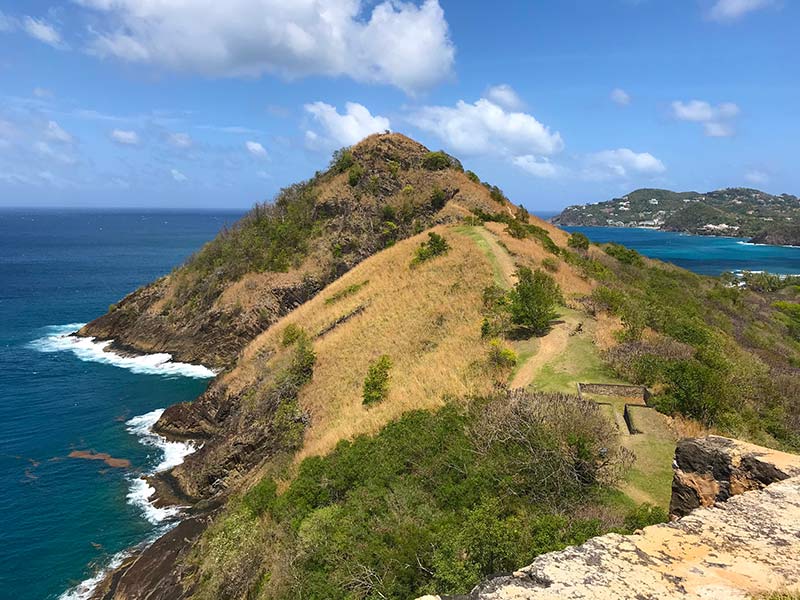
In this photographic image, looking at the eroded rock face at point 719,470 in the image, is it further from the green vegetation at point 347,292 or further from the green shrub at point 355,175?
the green shrub at point 355,175

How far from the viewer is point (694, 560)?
19.4 feet

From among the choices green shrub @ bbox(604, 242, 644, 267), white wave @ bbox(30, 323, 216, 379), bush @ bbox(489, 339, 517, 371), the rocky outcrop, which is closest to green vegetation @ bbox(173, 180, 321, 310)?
white wave @ bbox(30, 323, 216, 379)

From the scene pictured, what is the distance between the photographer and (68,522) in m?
22.8

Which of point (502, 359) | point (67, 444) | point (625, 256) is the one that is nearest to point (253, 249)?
point (67, 444)

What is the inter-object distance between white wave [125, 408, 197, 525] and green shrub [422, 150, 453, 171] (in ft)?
124

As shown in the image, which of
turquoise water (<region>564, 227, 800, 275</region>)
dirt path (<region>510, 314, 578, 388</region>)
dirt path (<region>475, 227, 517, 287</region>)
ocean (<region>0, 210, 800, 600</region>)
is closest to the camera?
dirt path (<region>510, 314, 578, 388</region>)

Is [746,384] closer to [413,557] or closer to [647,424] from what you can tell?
[647,424]

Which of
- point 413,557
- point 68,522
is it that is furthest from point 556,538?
point 68,522

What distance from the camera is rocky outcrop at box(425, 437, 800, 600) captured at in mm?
5426

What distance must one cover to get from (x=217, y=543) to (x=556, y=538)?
1305cm

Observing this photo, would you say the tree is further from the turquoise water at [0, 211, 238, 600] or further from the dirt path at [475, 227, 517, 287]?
the turquoise water at [0, 211, 238, 600]

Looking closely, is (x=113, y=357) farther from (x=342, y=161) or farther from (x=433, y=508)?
(x=433, y=508)

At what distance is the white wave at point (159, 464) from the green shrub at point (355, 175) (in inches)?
1234

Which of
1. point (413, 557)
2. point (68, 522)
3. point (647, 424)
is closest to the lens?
point (413, 557)
